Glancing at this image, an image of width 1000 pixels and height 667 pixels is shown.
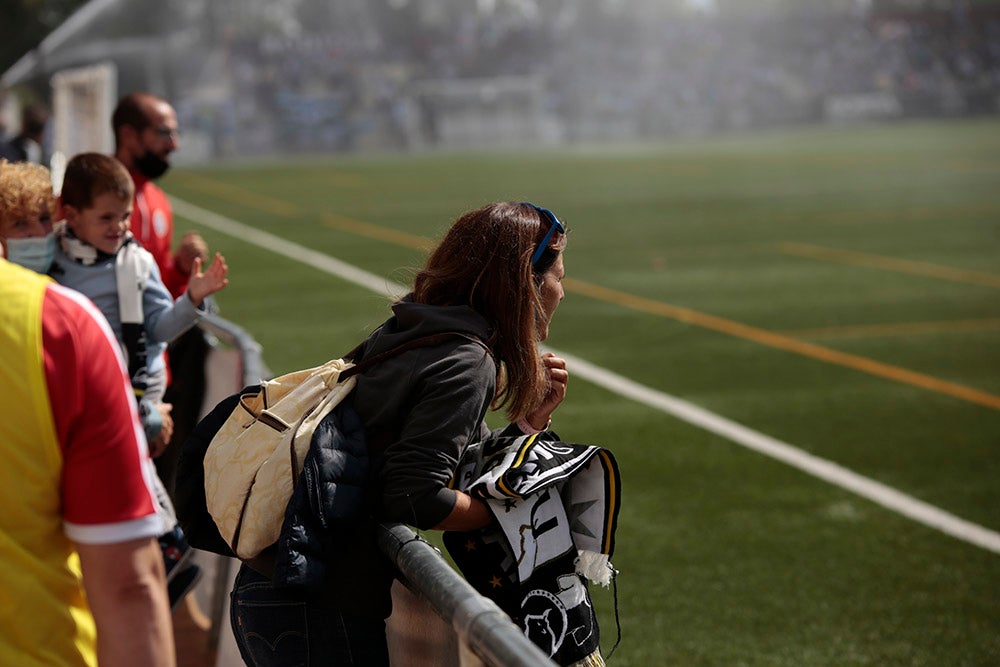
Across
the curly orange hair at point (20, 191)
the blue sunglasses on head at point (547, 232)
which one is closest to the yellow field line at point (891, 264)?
the curly orange hair at point (20, 191)

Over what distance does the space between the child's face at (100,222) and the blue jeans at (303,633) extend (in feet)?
6.19

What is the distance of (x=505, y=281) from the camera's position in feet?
10.0

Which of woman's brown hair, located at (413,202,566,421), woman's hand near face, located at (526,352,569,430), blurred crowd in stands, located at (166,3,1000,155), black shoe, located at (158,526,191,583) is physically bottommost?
blurred crowd in stands, located at (166,3,1000,155)

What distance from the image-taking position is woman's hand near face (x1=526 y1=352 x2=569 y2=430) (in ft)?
10.5

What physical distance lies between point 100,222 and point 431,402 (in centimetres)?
203

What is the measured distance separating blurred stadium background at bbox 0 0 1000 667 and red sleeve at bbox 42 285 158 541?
1774 mm

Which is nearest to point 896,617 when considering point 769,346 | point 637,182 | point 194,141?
point 769,346

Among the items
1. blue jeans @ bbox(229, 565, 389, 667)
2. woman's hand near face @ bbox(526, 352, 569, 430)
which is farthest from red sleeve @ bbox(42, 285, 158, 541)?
woman's hand near face @ bbox(526, 352, 569, 430)

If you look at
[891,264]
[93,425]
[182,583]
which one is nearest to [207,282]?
[182,583]

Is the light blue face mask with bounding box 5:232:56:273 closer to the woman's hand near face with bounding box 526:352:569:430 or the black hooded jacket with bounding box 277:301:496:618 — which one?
the black hooded jacket with bounding box 277:301:496:618

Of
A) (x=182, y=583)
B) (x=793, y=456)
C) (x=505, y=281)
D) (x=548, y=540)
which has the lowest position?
(x=793, y=456)

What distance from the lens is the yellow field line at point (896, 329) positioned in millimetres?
12531

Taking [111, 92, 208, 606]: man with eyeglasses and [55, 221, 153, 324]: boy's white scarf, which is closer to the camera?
[55, 221, 153, 324]: boy's white scarf

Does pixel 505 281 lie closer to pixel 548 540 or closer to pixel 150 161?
pixel 548 540
